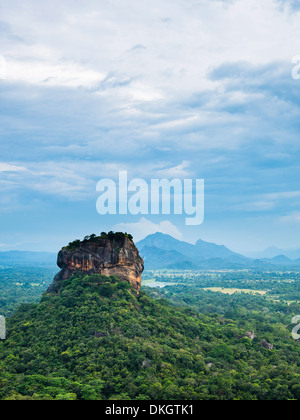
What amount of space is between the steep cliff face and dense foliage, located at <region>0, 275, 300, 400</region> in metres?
1.30

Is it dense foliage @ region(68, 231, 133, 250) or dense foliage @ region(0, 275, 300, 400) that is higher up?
dense foliage @ region(68, 231, 133, 250)

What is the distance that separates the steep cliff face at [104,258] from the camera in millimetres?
41406

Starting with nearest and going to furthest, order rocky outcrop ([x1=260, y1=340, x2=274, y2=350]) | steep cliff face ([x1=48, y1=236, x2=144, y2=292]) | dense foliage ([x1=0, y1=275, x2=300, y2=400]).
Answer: dense foliage ([x1=0, y1=275, x2=300, y2=400])
rocky outcrop ([x1=260, y1=340, x2=274, y2=350])
steep cliff face ([x1=48, y1=236, x2=144, y2=292])

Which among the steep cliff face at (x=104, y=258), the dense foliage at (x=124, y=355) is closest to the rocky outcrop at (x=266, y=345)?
the dense foliage at (x=124, y=355)

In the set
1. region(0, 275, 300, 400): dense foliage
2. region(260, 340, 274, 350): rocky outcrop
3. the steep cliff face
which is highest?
the steep cliff face

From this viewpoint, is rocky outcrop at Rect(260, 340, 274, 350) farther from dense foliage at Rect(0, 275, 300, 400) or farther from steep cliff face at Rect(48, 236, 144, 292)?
steep cliff face at Rect(48, 236, 144, 292)

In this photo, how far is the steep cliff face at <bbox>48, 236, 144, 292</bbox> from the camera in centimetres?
4141

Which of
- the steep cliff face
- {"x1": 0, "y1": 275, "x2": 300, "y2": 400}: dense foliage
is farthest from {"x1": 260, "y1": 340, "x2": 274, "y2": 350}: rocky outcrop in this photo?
the steep cliff face

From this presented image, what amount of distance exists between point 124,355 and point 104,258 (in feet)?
46.0

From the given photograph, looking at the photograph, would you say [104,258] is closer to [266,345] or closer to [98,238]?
[98,238]

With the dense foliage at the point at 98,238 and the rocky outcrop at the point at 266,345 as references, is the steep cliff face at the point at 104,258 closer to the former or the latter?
the dense foliage at the point at 98,238

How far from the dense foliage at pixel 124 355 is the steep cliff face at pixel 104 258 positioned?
51.2 inches
